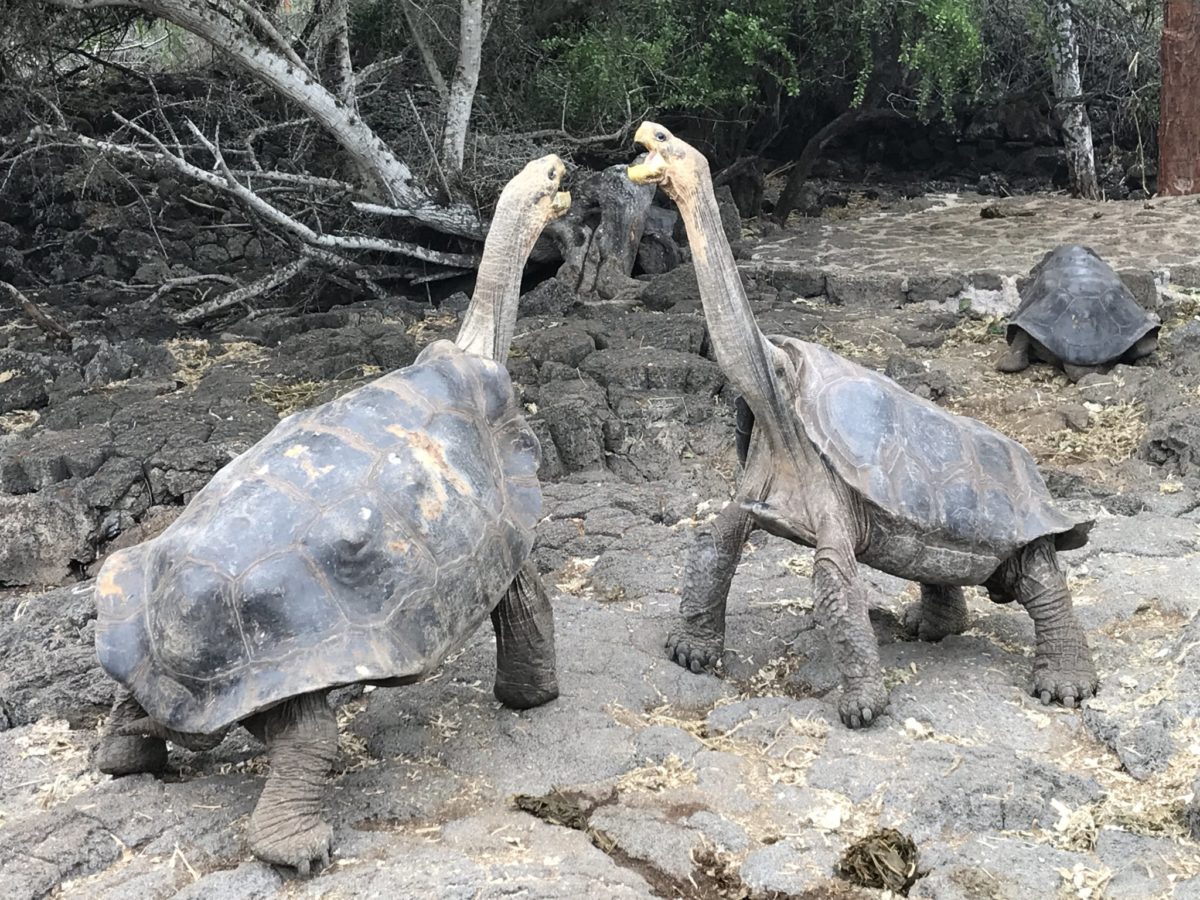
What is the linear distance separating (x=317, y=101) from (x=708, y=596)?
6823 millimetres

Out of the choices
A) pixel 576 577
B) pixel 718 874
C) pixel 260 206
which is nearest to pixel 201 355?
pixel 260 206

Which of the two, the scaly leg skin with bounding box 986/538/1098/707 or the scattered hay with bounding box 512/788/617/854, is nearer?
the scattered hay with bounding box 512/788/617/854

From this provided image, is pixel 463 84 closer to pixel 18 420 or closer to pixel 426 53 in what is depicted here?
pixel 426 53

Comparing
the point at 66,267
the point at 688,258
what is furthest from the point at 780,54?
the point at 66,267

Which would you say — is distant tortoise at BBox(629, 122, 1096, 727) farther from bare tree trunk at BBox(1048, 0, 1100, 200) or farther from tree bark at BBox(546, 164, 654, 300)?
bare tree trunk at BBox(1048, 0, 1100, 200)

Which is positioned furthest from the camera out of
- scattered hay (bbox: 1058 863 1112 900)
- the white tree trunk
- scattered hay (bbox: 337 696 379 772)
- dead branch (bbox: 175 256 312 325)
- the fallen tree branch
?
dead branch (bbox: 175 256 312 325)

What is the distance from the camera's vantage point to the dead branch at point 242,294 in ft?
32.1

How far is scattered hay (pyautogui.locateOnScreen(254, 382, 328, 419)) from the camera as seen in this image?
7.27 meters

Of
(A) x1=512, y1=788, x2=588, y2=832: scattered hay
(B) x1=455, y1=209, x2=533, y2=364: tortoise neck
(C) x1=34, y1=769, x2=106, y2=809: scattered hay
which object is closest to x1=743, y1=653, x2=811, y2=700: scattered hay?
(A) x1=512, y1=788, x2=588, y2=832: scattered hay

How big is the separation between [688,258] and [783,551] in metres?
6.28

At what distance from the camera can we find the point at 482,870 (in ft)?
8.98

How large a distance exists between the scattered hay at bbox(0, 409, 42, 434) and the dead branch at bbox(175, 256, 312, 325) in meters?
2.49

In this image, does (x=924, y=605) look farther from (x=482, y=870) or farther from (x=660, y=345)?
(x=660, y=345)

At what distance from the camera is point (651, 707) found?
3.82 metres
